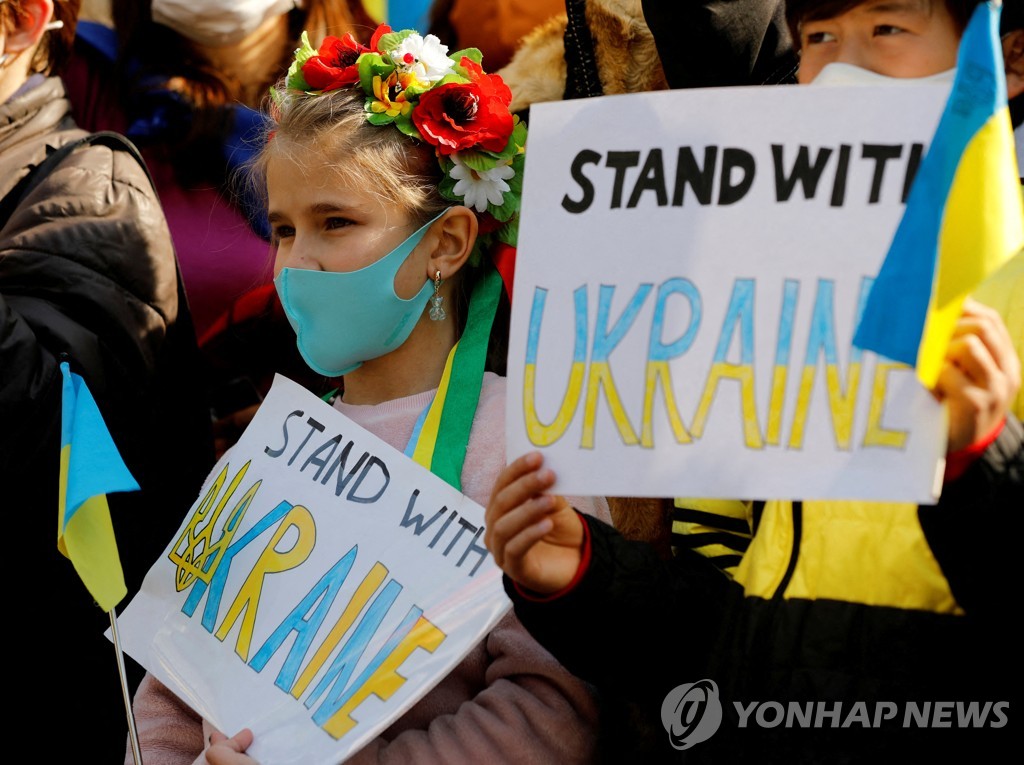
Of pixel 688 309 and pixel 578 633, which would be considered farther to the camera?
pixel 578 633

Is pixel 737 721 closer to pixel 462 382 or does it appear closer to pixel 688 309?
pixel 688 309

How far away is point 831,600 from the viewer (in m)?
1.96

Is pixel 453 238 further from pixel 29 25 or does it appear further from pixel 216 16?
pixel 216 16

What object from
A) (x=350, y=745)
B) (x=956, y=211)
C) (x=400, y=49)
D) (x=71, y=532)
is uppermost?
(x=400, y=49)

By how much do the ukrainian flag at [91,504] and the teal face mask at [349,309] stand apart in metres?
0.43

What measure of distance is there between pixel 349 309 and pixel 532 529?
0.86 metres

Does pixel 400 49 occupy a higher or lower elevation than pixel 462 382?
higher

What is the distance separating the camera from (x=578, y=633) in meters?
2.06

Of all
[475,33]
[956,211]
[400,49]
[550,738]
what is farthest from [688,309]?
[475,33]

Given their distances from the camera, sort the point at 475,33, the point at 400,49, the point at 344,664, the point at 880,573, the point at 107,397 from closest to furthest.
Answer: the point at 880,573 < the point at 344,664 < the point at 400,49 < the point at 107,397 < the point at 475,33

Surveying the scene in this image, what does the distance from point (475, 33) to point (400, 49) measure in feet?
2.56

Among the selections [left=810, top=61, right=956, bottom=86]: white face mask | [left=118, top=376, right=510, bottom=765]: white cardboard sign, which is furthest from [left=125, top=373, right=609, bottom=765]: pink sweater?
[left=810, top=61, right=956, bottom=86]: white face mask

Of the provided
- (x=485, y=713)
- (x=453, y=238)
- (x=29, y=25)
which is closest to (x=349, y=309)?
(x=453, y=238)

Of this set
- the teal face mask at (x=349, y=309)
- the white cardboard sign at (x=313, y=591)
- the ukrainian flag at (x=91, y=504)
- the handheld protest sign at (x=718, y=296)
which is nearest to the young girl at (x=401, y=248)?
the teal face mask at (x=349, y=309)
